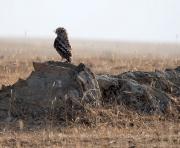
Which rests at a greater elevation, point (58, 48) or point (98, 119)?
point (58, 48)

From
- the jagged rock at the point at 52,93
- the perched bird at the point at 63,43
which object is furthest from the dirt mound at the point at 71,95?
the perched bird at the point at 63,43

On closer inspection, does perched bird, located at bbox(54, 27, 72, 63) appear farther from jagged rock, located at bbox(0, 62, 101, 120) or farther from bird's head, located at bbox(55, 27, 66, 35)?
jagged rock, located at bbox(0, 62, 101, 120)

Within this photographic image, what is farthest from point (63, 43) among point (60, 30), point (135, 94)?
point (135, 94)

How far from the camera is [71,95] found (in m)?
14.6

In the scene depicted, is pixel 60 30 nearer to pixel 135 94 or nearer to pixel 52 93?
pixel 52 93

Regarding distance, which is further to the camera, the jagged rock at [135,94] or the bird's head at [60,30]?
the bird's head at [60,30]

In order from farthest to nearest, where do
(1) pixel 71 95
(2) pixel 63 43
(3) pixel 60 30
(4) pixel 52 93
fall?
(2) pixel 63 43
(3) pixel 60 30
(4) pixel 52 93
(1) pixel 71 95

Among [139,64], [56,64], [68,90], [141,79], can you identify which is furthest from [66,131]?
[139,64]

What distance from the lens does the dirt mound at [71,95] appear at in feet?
47.6

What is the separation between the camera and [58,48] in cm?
1691

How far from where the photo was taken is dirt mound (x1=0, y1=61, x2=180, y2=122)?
47.6ft

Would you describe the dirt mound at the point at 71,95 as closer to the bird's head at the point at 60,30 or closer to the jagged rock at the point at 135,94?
the jagged rock at the point at 135,94

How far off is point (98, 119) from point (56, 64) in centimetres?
200

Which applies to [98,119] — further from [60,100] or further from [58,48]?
[58,48]
